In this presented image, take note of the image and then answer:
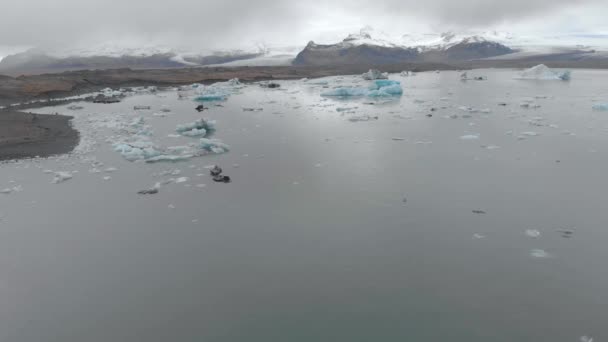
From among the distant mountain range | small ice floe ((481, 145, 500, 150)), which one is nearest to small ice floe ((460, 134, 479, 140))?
small ice floe ((481, 145, 500, 150))

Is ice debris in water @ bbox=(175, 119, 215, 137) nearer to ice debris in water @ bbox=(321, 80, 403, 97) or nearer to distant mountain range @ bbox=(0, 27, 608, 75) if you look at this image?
ice debris in water @ bbox=(321, 80, 403, 97)

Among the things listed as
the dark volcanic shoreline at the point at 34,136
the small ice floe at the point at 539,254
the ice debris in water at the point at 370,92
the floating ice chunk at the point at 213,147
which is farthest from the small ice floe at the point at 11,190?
the ice debris in water at the point at 370,92

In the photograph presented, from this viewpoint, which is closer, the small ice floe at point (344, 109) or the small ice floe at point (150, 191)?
the small ice floe at point (150, 191)

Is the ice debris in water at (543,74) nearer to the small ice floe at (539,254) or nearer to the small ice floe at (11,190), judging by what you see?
the small ice floe at (539,254)

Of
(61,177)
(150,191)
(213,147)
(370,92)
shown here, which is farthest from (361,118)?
(61,177)

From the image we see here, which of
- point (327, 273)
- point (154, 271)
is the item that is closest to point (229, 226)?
point (154, 271)

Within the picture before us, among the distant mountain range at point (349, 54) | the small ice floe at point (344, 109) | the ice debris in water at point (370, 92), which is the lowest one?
the small ice floe at point (344, 109)
